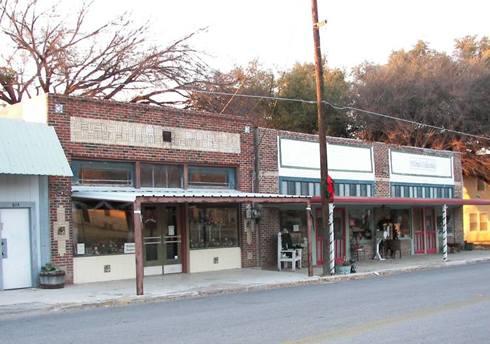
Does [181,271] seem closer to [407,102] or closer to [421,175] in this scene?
[421,175]

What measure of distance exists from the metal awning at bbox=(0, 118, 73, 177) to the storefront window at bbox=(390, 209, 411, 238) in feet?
54.7

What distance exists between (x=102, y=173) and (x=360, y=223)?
12461 mm

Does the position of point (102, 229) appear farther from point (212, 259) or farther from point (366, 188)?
point (366, 188)

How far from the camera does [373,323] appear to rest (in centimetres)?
985

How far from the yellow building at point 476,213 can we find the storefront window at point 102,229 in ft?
105

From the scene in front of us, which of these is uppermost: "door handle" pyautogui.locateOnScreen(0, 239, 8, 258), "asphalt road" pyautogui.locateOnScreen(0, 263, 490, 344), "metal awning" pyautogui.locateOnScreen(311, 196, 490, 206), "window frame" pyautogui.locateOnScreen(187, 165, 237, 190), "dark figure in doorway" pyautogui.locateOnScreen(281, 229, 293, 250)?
"window frame" pyautogui.locateOnScreen(187, 165, 237, 190)

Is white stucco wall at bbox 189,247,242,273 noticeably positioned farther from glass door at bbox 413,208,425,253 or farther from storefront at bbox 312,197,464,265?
glass door at bbox 413,208,425,253

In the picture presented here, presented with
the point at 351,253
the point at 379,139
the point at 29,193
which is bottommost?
the point at 351,253

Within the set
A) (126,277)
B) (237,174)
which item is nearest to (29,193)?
(126,277)

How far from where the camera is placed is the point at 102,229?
17828 mm

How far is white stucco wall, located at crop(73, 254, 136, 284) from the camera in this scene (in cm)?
1717

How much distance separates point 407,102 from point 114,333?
32.7 metres

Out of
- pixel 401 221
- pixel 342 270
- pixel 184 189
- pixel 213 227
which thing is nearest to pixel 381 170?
pixel 401 221

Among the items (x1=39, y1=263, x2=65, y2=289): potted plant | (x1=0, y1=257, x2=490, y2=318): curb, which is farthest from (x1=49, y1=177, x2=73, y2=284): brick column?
(x1=0, y1=257, x2=490, y2=318): curb
